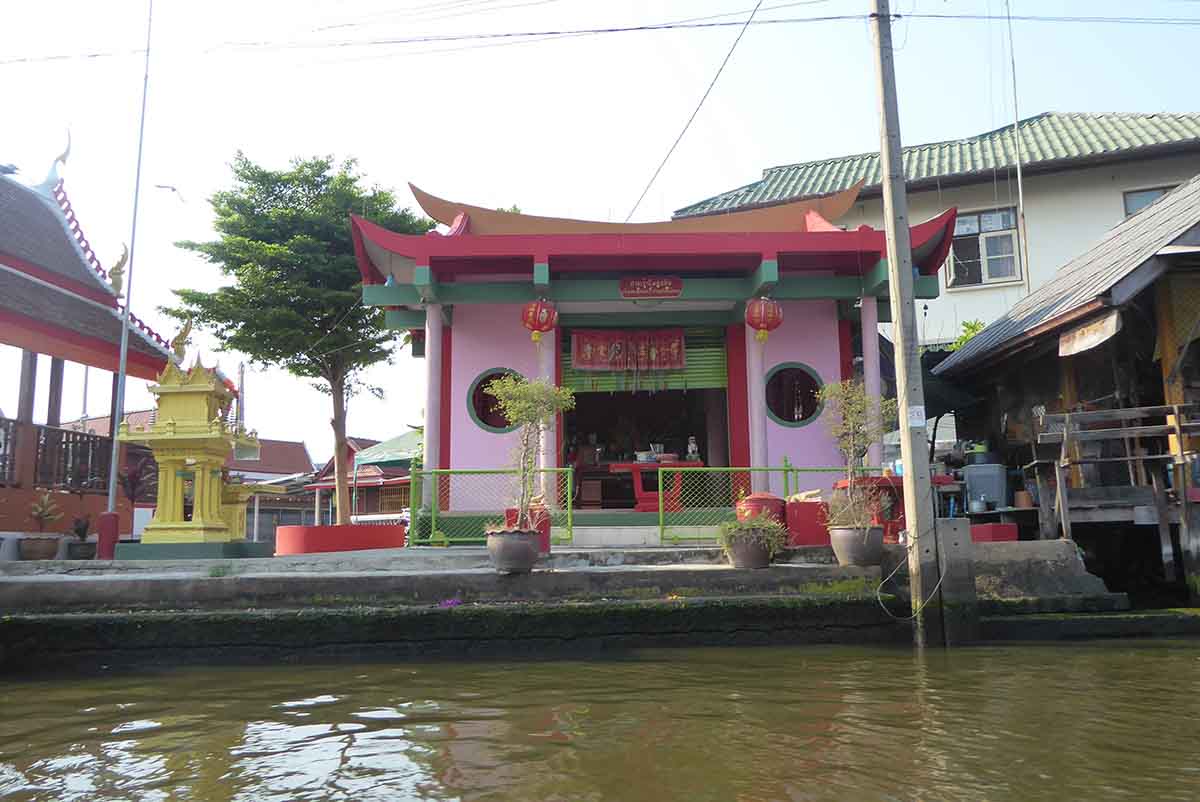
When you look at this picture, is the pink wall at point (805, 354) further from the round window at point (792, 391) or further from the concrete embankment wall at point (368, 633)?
the concrete embankment wall at point (368, 633)

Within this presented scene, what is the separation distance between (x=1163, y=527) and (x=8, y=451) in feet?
48.6

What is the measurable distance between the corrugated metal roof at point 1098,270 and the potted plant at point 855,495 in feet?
10.6

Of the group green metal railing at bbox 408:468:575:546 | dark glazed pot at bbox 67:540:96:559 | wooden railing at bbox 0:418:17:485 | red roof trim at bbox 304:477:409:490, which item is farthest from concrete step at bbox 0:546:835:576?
red roof trim at bbox 304:477:409:490

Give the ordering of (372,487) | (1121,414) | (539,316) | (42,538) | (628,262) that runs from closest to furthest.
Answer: (1121,414) → (539,316) → (628,262) → (42,538) → (372,487)

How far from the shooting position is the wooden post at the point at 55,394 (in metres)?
13.6

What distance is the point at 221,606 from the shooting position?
25.5 feet

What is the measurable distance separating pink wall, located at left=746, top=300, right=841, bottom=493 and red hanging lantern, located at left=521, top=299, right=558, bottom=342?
9.28ft

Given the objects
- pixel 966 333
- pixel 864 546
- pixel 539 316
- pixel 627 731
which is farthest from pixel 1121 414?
pixel 966 333

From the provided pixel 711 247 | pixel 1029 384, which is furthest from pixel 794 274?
pixel 1029 384

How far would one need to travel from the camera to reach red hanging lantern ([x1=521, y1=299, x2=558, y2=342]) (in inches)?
440

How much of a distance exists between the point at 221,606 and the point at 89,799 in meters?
4.36

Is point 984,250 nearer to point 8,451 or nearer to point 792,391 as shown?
point 792,391

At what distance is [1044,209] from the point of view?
17.5 meters

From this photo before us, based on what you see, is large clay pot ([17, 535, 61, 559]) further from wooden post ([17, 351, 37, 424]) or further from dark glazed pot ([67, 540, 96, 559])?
wooden post ([17, 351, 37, 424])
